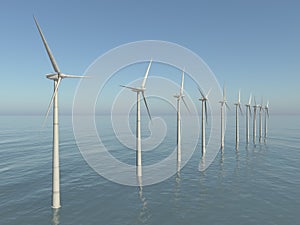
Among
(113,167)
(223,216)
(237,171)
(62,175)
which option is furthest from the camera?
(113,167)

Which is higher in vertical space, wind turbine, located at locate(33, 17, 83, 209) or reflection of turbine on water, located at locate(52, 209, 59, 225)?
wind turbine, located at locate(33, 17, 83, 209)

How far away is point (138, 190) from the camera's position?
4469 centimetres

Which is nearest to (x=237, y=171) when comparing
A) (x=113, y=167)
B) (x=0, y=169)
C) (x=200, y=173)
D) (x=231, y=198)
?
(x=200, y=173)

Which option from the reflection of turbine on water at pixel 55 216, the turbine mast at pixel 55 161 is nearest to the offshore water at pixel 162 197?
the reflection of turbine on water at pixel 55 216

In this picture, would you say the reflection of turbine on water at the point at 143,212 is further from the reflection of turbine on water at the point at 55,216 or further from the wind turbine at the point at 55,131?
the wind turbine at the point at 55,131

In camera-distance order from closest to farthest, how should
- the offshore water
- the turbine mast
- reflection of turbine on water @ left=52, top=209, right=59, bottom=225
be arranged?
reflection of turbine on water @ left=52, top=209, right=59, bottom=225
the offshore water
the turbine mast

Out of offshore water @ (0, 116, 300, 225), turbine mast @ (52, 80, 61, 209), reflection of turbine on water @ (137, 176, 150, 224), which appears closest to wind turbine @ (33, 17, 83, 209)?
turbine mast @ (52, 80, 61, 209)

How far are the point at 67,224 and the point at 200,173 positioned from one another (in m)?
37.4

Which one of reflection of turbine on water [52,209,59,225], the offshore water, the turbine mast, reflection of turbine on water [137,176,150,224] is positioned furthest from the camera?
the turbine mast

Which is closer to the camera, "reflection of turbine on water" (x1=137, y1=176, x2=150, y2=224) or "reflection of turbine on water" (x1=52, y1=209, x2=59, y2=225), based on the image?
"reflection of turbine on water" (x1=52, y1=209, x2=59, y2=225)

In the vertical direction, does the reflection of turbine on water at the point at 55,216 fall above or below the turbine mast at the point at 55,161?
below

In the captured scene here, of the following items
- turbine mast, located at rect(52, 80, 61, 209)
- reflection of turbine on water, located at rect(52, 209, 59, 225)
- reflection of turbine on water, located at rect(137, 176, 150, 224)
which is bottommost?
reflection of turbine on water, located at rect(137, 176, 150, 224)

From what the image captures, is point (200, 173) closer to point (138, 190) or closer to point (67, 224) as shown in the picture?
point (138, 190)

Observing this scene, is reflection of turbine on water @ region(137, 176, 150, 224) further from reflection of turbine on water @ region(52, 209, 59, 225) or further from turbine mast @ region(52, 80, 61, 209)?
turbine mast @ region(52, 80, 61, 209)
